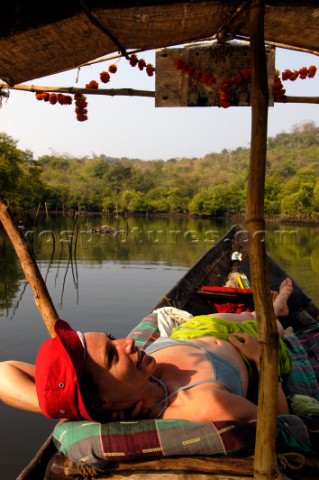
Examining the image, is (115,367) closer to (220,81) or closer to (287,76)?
(220,81)

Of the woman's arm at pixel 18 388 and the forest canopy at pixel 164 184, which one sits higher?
the forest canopy at pixel 164 184

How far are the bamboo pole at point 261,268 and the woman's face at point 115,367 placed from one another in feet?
1.12

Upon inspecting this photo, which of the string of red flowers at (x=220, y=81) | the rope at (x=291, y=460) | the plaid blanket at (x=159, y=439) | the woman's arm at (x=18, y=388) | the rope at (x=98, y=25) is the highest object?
the rope at (x=98, y=25)

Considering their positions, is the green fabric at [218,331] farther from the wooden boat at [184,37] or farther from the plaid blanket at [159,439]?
the wooden boat at [184,37]

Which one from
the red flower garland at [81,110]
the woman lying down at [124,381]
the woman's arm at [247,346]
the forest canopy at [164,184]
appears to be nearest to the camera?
the woman lying down at [124,381]

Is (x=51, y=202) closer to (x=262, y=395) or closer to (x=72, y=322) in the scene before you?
(x=72, y=322)

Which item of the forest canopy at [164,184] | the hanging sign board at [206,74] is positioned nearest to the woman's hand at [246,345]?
the hanging sign board at [206,74]

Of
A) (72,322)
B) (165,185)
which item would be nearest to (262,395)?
(72,322)

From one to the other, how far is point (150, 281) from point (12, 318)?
3.55 meters

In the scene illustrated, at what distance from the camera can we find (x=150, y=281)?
9.09 metres

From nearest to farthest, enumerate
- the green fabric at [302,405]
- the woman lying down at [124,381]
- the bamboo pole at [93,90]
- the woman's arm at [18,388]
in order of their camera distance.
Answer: the woman lying down at [124,381], the woman's arm at [18,388], the green fabric at [302,405], the bamboo pole at [93,90]

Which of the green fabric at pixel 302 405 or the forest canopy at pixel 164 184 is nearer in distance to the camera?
the green fabric at pixel 302 405

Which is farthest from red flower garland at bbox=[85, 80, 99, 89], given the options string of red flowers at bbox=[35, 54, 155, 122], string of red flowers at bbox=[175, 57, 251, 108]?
string of red flowers at bbox=[175, 57, 251, 108]

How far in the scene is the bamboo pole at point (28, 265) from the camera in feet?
6.23
